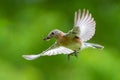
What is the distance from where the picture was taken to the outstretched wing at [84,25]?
1.56 feet

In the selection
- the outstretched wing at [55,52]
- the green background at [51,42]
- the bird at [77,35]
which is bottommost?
the outstretched wing at [55,52]

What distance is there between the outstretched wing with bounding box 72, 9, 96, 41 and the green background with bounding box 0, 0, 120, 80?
0.93 m

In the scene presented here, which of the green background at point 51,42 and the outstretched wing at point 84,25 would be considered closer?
the outstretched wing at point 84,25

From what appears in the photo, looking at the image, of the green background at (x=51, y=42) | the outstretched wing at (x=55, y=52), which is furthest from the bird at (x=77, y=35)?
the green background at (x=51, y=42)

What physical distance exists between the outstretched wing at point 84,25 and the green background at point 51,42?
36.7 inches

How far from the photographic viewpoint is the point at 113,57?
183 centimetres

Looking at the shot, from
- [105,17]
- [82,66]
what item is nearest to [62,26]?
[82,66]

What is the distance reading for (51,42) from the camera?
4.76ft

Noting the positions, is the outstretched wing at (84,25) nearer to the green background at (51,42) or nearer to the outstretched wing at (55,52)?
the outstretched wing at (55,52)

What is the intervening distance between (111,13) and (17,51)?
47 centimetres

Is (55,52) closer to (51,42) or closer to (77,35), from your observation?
(77,35)

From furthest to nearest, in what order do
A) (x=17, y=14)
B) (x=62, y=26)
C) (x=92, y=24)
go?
(x=17, y=14)
(x=62, y=26)
(x=92, y=24)

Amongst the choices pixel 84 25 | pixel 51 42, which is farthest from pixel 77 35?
pixel 51 42

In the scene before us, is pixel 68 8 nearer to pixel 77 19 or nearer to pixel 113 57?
pixel 113 57
